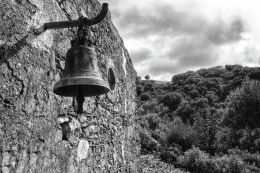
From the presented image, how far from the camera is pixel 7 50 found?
2.38 metres

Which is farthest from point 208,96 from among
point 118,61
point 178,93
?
point 118,61

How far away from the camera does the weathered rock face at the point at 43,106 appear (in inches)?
93.2

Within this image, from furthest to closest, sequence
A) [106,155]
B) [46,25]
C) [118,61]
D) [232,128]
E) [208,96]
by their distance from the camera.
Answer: [208,96], [232,128], [118,61], [106,155], [46,25]

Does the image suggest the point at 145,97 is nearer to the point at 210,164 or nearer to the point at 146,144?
the point at 146,144

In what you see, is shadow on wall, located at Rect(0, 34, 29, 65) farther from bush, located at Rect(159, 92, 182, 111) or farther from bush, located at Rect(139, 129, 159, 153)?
bush, located at Rect(159, 92, 182, 111)

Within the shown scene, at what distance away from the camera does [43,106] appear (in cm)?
274

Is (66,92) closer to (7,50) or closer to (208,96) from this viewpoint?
(7,50)

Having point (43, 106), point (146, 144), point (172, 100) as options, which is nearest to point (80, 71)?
point (43, 106)

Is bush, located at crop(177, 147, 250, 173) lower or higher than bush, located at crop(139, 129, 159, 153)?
lower

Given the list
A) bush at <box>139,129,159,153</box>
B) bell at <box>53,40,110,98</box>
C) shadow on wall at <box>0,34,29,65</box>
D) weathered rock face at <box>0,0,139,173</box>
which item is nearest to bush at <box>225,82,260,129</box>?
bush at <box>139,129,159,153</box>

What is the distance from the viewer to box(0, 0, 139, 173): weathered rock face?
2.37m

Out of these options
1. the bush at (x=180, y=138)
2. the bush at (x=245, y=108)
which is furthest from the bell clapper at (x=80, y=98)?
the bush at (x=245, y=108)

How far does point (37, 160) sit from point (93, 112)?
124 cm

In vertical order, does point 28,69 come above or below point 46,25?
below
